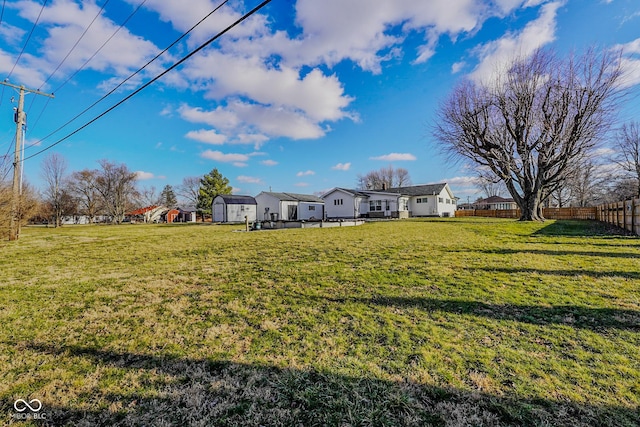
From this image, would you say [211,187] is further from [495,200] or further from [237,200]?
[495,200]

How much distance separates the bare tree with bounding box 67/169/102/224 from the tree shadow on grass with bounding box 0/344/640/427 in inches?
2139

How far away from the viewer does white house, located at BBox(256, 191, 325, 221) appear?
108ft

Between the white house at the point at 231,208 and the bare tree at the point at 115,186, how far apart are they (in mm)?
22468

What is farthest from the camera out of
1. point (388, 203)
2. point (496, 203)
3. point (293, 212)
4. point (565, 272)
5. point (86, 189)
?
point (496, 203)

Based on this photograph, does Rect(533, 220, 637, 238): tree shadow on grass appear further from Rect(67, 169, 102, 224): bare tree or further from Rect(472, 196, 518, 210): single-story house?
Rect(67, 169, 102, 224): bare tree

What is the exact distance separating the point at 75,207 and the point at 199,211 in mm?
17834

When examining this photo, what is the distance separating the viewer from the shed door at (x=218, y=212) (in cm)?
3422

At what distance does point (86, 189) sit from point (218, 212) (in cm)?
2711

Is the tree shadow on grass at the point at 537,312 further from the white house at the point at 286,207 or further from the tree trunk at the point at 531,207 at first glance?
the white house at the point at 286,207

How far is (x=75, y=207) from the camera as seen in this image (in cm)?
4209

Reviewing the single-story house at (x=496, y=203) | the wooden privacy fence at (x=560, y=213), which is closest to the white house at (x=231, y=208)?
the wooden privacy fence at (x=560, y=213)

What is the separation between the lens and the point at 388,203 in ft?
105

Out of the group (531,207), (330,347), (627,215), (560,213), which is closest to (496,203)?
(560,213)

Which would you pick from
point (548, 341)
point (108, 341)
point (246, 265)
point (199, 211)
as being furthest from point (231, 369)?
point (199, 211)
